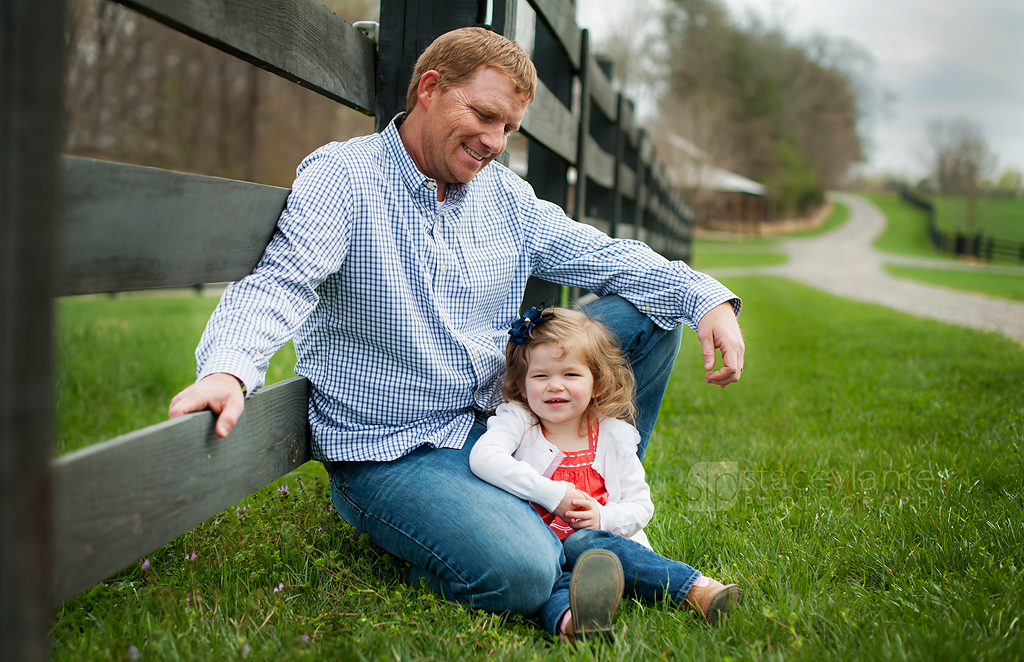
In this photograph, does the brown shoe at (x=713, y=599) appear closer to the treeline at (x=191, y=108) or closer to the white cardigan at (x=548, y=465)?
the white cardigan at (x=548, y=465)

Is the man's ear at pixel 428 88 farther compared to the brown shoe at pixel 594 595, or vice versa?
the man's ear at pixel 428 88

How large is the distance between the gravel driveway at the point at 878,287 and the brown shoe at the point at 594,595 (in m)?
7.06

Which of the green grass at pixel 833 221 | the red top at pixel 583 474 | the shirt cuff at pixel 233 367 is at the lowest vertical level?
the red top at pixel 583 474

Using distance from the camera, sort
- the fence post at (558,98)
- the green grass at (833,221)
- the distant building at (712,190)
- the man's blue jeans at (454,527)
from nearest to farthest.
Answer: the man's blue jeans at (454,527) < the fence post at (558,98) < the distant building at (712,190) < the green grass at (833,221)

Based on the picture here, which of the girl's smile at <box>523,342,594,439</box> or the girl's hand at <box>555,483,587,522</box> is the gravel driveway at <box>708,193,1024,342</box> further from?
the girl's hand at <box>555,483,587,522</box>

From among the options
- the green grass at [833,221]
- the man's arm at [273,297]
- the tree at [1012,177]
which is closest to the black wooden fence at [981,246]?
the green grass at [833,221]

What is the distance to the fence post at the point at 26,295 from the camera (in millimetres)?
670

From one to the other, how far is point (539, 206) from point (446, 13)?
0.65 m

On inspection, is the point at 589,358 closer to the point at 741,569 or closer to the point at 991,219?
the point at 741,569

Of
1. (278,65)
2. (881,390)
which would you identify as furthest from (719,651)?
(881,390)

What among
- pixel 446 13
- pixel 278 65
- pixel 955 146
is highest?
pixel 955 146

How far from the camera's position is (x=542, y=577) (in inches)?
68.2

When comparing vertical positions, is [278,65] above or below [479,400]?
above

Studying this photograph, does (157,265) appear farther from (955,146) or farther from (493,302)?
(955,146)
